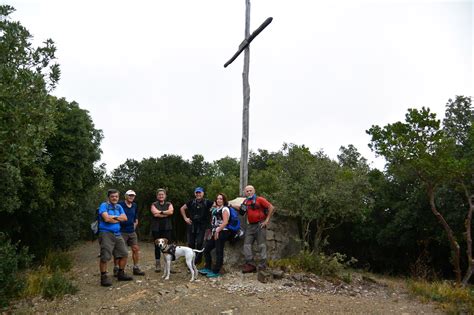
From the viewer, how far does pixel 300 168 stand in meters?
13.0

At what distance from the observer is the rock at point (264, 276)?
8344 millimetres

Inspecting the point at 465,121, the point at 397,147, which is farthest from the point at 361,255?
the point at 397,147

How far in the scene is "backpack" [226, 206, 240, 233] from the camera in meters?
8.87

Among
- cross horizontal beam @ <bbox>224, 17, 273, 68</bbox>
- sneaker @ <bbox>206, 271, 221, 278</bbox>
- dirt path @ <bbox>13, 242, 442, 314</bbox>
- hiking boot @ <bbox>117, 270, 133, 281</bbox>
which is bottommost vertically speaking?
dirt path @ <bbox>13, 242, 442, 314</bbox>

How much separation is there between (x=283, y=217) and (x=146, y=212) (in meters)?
18.0

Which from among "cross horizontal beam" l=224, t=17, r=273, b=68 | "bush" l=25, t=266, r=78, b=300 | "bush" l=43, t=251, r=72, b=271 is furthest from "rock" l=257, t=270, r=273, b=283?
"cross horizontal beam" l=224, t=17, r=273, b=68

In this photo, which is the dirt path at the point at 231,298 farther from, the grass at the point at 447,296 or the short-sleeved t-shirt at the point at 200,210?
the short-sleeved t-shirt at the point at 200,210

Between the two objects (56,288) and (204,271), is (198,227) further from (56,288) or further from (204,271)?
(56,288)

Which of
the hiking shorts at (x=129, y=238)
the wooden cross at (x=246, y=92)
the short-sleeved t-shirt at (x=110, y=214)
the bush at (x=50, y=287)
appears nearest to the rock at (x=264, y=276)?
the wooden cross at (x=246, y=92)

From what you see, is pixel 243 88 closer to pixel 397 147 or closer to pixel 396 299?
pixel 397 147

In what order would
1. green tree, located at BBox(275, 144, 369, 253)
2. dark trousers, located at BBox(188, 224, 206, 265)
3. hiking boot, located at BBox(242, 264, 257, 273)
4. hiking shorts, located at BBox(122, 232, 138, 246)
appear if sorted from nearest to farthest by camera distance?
1. hiking boot, located at BBox(242, 264, 257, 273)
2. hiking shorts, located at BBox(122, 232, 138, 246)
3. dark trousers, located at BBox(188, 224, 206, 265)
4. green tree, located at BBox(275, 144, 369, 253)

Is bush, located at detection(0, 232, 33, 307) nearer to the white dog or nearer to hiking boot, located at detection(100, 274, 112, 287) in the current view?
hiking boot, located at detection(100, 274, 112, 287)

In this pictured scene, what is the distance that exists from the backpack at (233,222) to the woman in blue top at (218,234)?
0.14 m

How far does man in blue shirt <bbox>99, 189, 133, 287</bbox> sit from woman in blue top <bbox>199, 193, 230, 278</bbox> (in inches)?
72.6
